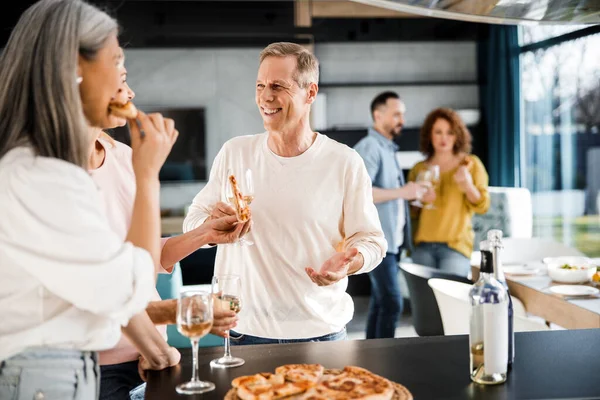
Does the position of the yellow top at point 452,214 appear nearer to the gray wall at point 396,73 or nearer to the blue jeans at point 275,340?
the blue jeans at point 275,340

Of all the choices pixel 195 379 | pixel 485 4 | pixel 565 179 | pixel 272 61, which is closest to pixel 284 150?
pixel 272 61

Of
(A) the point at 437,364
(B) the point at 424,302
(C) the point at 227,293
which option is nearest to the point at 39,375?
(C) the point at 227,293

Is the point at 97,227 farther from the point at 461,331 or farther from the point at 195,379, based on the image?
the point at 461,331

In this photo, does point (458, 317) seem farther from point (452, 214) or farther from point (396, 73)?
point (396, 73)

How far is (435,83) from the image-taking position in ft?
25.3

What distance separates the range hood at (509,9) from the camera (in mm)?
1838

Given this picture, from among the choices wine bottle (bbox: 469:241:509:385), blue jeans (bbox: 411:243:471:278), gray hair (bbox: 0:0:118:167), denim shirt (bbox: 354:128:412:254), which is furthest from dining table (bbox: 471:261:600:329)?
gray hair (bbox: 0:0:118:167)

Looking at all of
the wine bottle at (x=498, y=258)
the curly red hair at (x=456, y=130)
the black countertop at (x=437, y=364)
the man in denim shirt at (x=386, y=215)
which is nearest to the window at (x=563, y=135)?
the curly red hair at (x=456, y=130)

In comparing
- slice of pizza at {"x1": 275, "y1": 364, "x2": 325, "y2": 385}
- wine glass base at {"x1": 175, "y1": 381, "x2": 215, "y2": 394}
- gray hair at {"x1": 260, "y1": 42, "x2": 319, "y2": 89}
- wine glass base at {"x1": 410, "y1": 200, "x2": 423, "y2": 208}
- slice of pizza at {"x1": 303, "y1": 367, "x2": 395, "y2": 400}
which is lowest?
wine glass base at {"x1": 175, "y1": 381, "x2": 215, "y2": 394}

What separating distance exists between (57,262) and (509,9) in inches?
51.5

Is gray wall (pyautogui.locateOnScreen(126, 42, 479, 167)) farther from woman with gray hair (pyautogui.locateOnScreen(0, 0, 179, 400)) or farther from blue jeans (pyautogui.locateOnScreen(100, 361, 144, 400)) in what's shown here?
woman with gray hair (pyautogui.locateOnScreen(0, 0, 179, 400))

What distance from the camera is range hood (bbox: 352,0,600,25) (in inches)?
72.4

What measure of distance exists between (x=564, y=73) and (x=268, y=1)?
297cm

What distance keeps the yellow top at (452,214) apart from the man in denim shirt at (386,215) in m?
0.18
